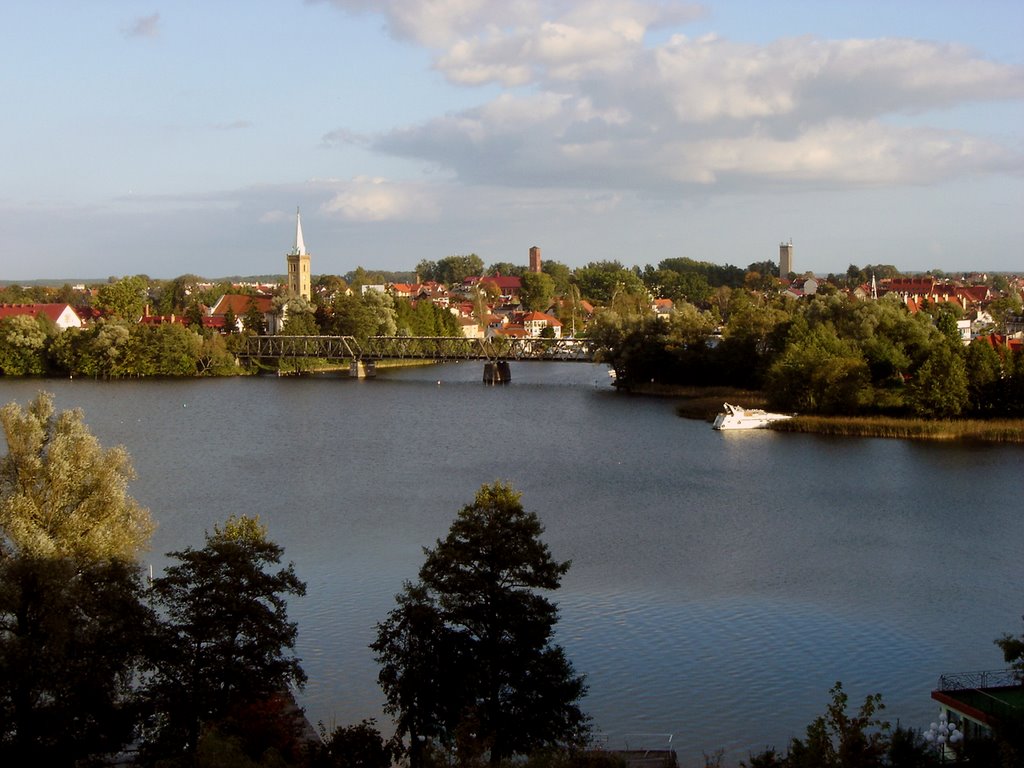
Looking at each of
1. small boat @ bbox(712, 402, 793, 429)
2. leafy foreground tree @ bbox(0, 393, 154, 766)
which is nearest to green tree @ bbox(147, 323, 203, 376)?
small boat @ bbox(712, 402, 793, 429)

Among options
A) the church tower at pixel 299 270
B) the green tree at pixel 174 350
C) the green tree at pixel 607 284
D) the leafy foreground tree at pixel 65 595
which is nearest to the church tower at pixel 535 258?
the green tree at pixel 607 284

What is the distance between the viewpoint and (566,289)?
13762 cm

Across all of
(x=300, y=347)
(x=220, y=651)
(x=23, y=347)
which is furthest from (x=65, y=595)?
(x=300, y=347)

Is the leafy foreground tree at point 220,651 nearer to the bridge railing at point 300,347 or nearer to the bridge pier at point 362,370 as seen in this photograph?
the bridge pier at point 362,370

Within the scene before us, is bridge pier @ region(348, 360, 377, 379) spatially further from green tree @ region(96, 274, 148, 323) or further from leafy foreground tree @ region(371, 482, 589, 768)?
leafy foreground tree @ region(371, 482, 589, 768)

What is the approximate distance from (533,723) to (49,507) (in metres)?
6.23

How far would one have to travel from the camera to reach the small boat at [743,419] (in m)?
40.2

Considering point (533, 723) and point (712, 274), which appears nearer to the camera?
point (533, 723)

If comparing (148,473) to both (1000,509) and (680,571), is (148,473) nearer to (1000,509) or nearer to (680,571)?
(680,571)

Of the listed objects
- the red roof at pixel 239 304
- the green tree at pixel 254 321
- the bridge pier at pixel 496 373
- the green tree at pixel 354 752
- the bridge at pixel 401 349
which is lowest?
the green tree at pixel 354 752

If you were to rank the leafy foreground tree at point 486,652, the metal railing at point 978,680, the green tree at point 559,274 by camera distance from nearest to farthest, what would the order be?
the leafy foreground tree at point 486,652
the metal railing at point 978,680
the green tree at point 559,274

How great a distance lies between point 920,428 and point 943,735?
2681 cm

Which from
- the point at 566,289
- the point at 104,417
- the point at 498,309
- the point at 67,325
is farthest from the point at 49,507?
the point at 566,289

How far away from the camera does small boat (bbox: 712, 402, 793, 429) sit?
1585 inches
